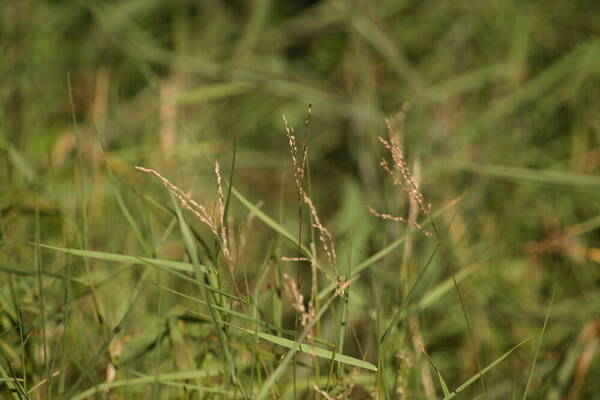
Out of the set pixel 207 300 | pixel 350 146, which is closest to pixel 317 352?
pixel 207 300

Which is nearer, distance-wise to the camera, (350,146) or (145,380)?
(145,380)

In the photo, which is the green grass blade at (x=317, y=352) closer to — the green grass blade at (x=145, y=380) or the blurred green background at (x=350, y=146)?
the green grass blade at (x=145, y=380)

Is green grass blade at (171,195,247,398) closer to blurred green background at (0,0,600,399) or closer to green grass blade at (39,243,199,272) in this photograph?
green grass blade at (39,243,199,272)

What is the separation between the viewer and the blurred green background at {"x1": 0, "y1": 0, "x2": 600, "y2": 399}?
1005mm

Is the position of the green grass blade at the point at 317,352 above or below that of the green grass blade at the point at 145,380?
above

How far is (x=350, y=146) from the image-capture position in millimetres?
1362

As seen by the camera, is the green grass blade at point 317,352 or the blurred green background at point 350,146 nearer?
the green grass blade at point 317,352

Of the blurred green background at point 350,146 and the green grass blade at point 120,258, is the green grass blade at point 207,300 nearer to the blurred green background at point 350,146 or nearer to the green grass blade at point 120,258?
the green grass blade at point 120,258

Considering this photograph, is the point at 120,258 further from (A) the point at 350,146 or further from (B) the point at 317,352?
(A) the point at 350,146

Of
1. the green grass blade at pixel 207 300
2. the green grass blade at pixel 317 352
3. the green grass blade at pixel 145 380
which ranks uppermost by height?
the green grass blade at pixel 207 300

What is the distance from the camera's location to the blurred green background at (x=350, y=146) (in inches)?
39.6

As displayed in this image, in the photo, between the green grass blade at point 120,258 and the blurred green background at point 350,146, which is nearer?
the green grass blade at point 120,258

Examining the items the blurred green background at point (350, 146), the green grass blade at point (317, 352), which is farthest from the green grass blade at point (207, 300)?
the blurred green background at point (350, 146)

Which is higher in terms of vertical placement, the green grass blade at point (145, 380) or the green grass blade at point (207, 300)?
the green grass blade at point (207, 300)
